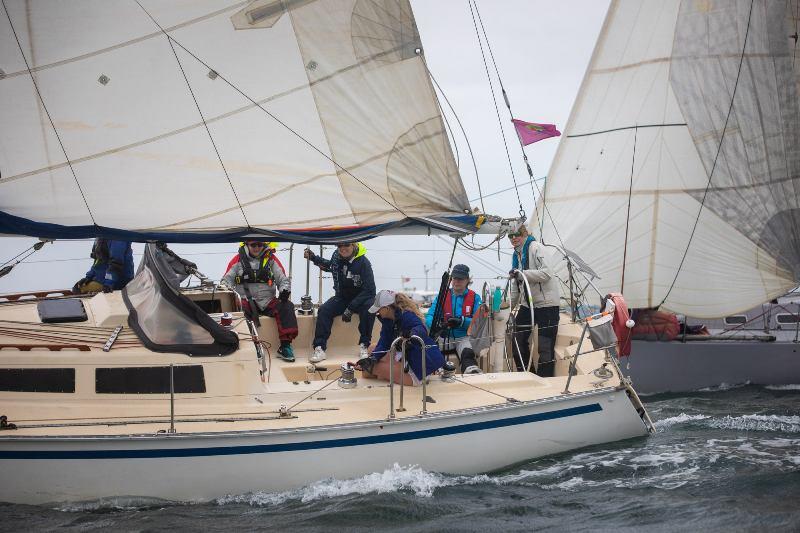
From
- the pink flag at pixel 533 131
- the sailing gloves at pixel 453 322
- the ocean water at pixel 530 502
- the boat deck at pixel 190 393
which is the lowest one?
the ocean water at pixel 530 502

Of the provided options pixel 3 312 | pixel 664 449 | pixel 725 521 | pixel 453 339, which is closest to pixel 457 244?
pixel 453 339

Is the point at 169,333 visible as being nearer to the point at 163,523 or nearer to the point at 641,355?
the point at 163,523

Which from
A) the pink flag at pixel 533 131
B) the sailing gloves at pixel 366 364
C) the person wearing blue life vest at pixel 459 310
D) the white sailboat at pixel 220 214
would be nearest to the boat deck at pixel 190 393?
the white sailboat at pixel 220 214

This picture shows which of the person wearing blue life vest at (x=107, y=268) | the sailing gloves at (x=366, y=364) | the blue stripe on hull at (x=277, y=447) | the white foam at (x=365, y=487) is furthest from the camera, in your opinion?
the person wearing blue life vest at (x=107, y=268)

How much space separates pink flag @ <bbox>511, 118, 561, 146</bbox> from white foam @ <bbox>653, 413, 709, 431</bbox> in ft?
13.2

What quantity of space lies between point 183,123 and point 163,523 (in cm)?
338

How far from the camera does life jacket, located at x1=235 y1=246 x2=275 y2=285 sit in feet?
30.1

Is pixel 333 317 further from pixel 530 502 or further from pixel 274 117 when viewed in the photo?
pixel 530 502

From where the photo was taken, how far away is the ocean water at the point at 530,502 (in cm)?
646

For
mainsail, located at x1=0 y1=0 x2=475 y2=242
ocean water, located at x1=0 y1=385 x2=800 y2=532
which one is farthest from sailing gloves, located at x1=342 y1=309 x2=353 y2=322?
ocean water, located at x1=0 y1=385 x2=800 y2=532

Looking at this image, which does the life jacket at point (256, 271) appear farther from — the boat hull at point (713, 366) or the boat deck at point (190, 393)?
the boat hull at point (713, 366)

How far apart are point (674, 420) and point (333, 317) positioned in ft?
13.4

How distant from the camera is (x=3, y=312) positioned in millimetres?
8102

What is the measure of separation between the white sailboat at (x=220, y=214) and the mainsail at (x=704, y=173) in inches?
254
